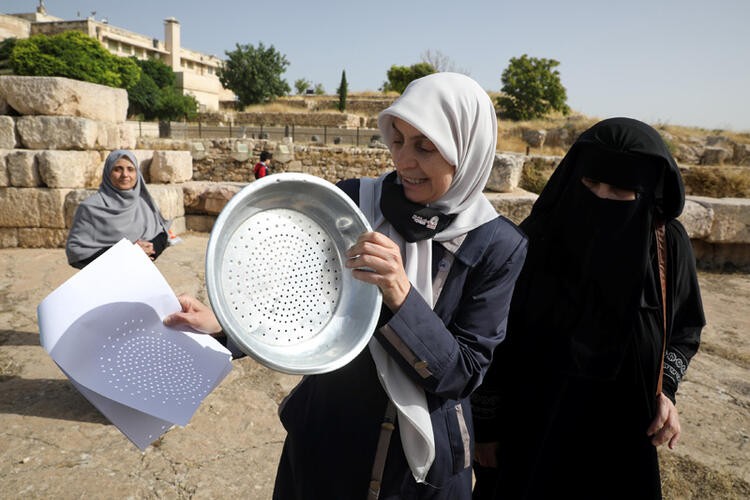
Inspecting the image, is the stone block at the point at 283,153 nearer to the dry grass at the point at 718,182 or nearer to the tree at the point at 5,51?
the dry grass at the point at 718,182

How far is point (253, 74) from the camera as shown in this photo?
1535 inches

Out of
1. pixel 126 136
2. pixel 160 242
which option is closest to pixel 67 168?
pixel 126 136

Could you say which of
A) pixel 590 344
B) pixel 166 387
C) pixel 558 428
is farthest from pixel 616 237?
pixel 166 387

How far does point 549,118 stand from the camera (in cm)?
2905

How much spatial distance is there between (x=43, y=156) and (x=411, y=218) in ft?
22.1

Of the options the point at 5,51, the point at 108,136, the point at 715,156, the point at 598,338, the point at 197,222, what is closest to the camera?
the point at 598,338

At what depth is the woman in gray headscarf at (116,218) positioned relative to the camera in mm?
3234

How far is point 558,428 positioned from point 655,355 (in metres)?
0.39

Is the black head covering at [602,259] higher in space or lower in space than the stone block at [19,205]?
higher

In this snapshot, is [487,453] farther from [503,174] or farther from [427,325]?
[503,174]

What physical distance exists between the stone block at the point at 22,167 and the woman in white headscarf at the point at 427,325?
21.9 feet

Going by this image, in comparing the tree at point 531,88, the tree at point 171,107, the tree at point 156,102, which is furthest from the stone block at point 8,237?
the tree at point 171,107

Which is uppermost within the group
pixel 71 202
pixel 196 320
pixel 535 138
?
pixel 535 138

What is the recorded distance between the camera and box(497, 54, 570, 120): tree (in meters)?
29.0
